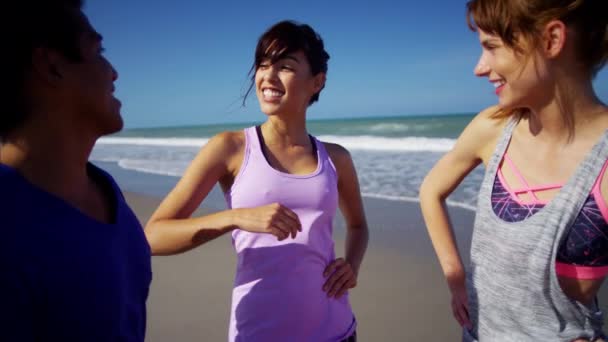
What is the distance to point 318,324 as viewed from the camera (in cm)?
162

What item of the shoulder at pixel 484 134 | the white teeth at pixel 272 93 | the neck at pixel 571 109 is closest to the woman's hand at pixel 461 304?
the shoulder at pixel 484 134

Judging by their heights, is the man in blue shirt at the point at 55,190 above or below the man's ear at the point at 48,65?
below

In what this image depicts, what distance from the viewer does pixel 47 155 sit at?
0.86m

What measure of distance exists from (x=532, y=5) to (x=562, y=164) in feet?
1.68

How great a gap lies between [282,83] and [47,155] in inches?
45.2

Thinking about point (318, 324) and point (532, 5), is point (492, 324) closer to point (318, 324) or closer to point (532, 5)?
point (318, 324)

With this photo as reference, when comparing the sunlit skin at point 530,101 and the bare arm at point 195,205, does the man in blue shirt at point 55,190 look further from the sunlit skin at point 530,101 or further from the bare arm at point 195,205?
the sunlit skin at point 530,101

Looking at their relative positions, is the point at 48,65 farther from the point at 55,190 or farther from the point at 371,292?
the point at 371,292

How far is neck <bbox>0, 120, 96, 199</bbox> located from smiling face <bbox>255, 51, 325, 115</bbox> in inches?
39.1

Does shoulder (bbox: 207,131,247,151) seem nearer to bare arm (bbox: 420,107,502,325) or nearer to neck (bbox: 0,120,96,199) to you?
neck (bbox: 0,120,96,199)

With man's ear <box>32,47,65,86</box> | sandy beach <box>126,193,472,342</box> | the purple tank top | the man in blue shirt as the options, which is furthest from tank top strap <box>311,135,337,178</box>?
sandy beach <box>126,193,472,342</box>

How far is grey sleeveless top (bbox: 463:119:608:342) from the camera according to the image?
3.69 ft

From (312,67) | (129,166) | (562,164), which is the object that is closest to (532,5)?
(562,164)

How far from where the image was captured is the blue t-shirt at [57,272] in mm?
743
